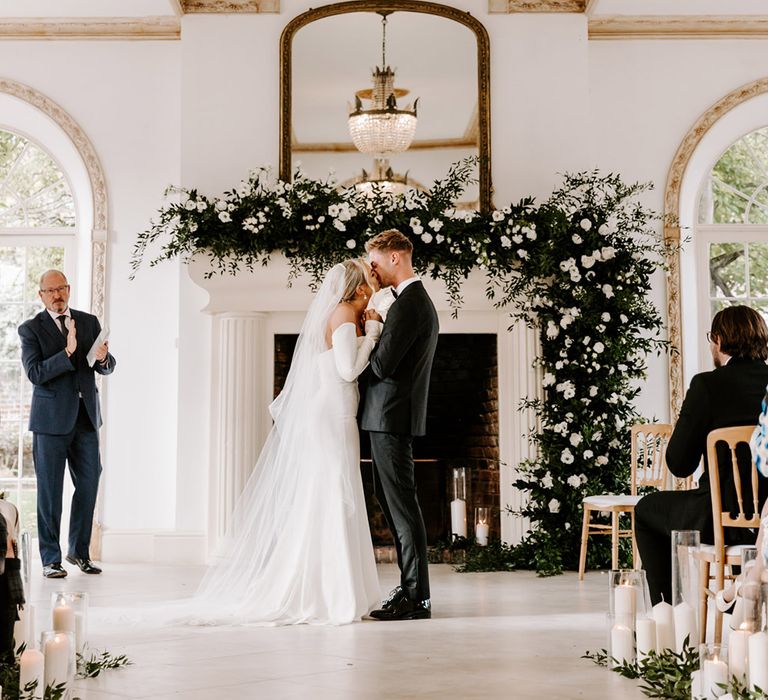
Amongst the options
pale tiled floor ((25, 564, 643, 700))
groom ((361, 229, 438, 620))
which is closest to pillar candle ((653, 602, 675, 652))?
pale tiled floor ((25, 564, 643, 700))

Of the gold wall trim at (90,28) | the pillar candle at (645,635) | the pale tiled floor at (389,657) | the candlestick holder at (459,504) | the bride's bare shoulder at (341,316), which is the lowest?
the pale tiled floor at (389,657)

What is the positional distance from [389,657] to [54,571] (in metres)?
3.00

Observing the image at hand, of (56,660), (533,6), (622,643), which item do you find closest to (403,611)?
(622,643)

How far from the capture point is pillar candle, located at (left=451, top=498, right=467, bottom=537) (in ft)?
22.7

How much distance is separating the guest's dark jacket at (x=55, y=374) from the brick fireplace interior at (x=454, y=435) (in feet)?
4.38

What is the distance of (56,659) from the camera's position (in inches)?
107

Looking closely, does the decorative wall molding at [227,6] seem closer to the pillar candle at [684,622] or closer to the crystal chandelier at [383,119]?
the crystal chandelier at [383,119]

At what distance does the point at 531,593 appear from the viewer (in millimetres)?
5352

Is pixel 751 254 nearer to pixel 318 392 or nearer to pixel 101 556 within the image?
pixel 318 392

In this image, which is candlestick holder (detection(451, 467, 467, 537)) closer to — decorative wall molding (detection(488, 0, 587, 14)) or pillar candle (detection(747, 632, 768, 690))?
decorative wall molding (detection(488, 0, 587, 14))

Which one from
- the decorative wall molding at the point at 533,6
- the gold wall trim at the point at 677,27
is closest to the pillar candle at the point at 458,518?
the decorative wall molding at the point at 533,6

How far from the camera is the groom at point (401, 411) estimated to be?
4473mm

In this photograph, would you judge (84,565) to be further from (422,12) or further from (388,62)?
(422,12)

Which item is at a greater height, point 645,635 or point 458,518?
point 458,518
